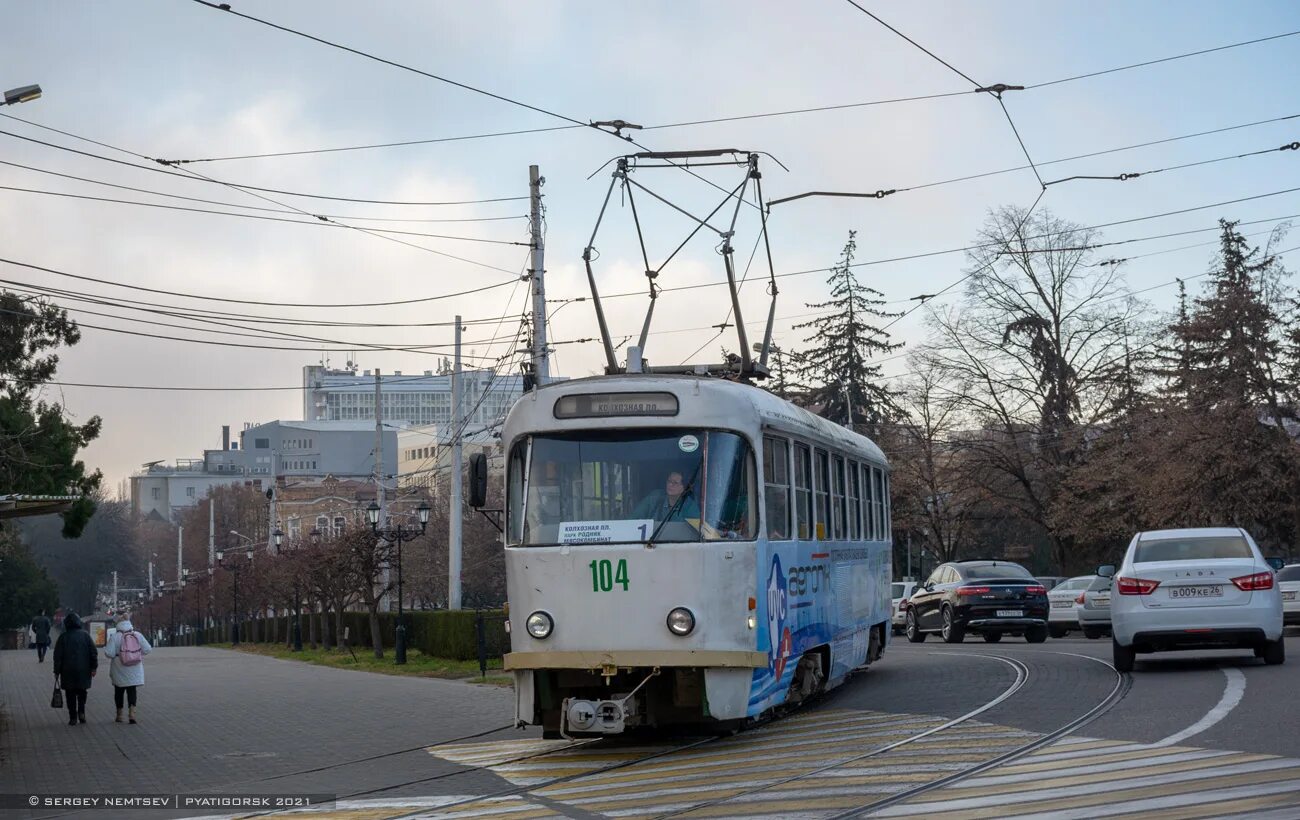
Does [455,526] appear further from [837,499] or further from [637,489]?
[637,489]

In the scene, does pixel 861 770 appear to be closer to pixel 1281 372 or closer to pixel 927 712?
pixel 927 712

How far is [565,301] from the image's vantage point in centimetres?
3600

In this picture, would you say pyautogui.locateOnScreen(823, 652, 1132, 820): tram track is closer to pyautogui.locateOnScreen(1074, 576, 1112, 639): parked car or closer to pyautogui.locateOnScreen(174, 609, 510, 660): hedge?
pyautogui.locateOnScreen(174, 609, 510, 660): hedge

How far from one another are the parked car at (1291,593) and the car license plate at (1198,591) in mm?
16501

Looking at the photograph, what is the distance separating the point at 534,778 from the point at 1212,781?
16.9 feet

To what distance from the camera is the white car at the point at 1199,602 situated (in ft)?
58.9

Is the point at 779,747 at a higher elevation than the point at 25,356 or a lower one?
lower

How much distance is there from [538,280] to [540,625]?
16941 millimetres

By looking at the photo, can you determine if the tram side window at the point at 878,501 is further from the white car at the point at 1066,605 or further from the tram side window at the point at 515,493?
the white car at the point at 1066,605

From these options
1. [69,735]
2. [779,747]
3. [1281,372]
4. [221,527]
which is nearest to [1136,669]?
[779,747]

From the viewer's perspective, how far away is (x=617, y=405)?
13625mm

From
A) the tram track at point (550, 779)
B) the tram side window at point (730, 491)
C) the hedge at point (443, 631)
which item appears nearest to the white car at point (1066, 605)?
the hedge at point (443, 631)

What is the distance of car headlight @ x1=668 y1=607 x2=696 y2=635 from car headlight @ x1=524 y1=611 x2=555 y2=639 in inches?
41.1

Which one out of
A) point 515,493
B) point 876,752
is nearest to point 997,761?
point 876,752
